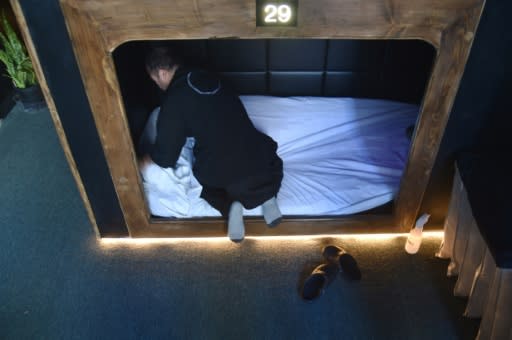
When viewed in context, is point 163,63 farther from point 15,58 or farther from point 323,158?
point 15,58

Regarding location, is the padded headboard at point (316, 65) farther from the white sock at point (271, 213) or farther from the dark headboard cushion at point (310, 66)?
the white sock at point (271, 213)

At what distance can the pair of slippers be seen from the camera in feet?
6.34

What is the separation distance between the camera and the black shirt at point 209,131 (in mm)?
1784

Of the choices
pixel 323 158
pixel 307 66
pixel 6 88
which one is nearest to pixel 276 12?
pixel 323 158

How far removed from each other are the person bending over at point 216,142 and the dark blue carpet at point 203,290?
241 mm

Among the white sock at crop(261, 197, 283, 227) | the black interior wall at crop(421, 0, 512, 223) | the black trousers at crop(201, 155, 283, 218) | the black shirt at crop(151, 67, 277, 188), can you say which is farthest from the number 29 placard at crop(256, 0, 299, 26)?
the white sock at crop(261, 197, 283, 227)

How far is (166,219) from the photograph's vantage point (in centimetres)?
216

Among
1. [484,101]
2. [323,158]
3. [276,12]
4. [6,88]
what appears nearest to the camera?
[276,12]

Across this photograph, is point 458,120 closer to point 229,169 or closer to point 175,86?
point 229,169

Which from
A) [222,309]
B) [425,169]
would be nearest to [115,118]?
[222,309]

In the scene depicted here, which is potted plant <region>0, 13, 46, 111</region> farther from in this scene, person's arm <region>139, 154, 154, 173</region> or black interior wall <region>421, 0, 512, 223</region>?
black interior wall <region>421, 0, 512, 223</region>

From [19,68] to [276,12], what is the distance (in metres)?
2.39

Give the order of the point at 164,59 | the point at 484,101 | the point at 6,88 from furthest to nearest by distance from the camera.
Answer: the point at 6,88 < the point at 164,59 < the point at 484,101

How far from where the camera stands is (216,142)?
1.91m
